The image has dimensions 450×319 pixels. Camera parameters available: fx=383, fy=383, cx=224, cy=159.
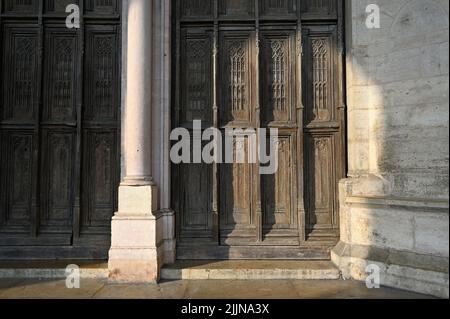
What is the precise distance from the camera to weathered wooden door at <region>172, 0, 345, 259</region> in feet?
18.9

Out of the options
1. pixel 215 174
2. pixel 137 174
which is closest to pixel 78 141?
pixel 137 174

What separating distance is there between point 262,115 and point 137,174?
208cm

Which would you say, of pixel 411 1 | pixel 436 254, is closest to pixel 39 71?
pixel 411 1

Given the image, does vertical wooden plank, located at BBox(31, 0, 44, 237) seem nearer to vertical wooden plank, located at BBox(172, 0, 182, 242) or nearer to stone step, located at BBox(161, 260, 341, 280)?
vertical wooden plank, located at BBox(172, 0, 182, 242)

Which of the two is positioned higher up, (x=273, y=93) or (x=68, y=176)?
(x=273, y=93)

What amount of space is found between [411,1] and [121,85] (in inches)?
162

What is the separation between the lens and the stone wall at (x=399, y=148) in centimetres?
460

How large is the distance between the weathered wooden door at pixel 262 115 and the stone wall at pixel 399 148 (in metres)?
0.43

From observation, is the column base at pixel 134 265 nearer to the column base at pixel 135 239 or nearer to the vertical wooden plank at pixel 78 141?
the column base at pixel 135 239

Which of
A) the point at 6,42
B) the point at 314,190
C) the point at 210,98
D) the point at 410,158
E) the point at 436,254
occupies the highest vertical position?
the point at 6,42
